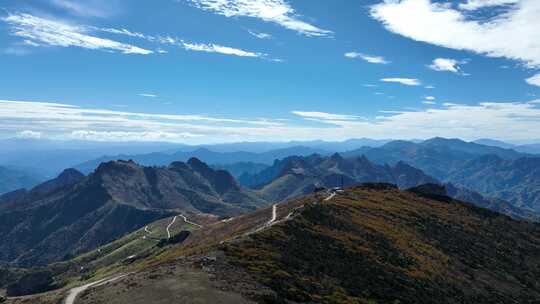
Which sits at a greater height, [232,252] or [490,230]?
[232,252]

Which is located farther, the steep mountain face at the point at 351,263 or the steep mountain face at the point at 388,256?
the steep mountain face at the point at 388,256

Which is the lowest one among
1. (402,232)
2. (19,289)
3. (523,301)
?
(19,289)

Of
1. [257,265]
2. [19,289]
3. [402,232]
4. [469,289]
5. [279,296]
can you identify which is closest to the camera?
[279,296]

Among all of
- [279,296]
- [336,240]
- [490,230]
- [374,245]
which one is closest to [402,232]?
[374,245]

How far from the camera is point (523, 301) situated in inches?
3600

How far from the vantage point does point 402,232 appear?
115m

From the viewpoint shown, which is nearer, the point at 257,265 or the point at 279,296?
the point at 279,296

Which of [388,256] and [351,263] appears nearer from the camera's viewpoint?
[351,263]

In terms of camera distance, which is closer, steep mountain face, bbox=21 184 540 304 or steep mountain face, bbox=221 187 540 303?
steep mountain face, bbox=21 184 540 304

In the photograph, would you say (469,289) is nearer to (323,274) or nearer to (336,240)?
(336,240)

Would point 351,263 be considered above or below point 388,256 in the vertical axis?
above

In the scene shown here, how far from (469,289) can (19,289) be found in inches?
7142

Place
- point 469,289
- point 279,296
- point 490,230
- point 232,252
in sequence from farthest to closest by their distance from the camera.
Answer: point 490,230, point 469,289, point 232,252, point 279,296

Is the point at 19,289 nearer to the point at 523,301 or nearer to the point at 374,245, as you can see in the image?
the point at 374,245
